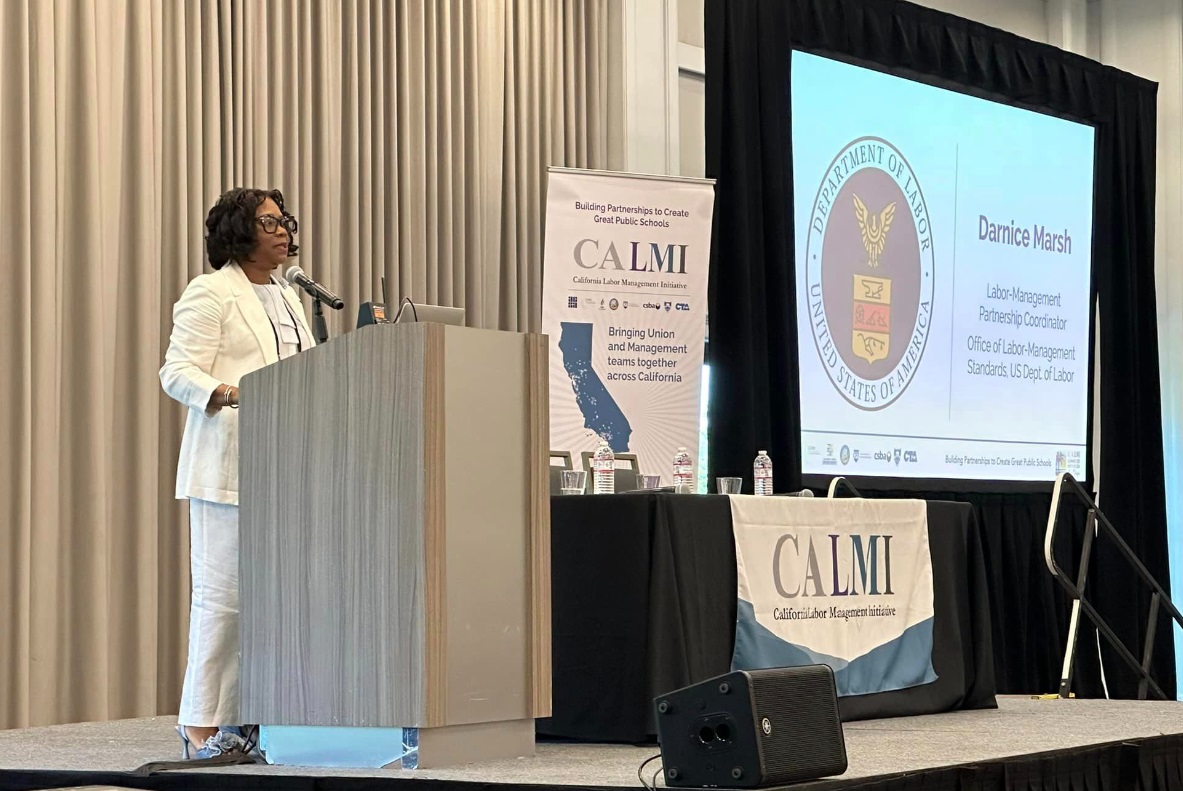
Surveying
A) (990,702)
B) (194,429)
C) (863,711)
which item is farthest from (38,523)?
(990,702)

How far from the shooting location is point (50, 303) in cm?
491

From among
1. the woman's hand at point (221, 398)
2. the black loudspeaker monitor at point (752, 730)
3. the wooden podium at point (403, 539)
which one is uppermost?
A: the woman's hand at point (221, 398)

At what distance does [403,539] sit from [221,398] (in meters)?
0.61

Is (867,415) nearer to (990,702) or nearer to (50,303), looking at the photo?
(990,702)

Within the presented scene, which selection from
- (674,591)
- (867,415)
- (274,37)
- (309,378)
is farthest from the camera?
(867,415)

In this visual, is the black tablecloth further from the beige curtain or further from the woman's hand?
the beige curtain

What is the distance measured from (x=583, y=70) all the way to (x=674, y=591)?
3.79 m

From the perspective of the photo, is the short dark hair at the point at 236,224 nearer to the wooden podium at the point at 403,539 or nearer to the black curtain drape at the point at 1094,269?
the wooden podium at the point at 403,539

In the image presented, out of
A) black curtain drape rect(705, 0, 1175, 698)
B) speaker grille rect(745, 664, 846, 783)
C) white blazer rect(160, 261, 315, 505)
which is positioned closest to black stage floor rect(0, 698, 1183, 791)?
speaker grille rect(745, 664, 846, 783)

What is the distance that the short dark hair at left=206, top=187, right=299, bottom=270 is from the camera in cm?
339

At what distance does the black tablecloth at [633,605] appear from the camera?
A: 3.63m

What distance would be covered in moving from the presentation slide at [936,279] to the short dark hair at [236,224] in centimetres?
426

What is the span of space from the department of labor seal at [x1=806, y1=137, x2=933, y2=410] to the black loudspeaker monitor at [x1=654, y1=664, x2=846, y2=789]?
4734 millimetres

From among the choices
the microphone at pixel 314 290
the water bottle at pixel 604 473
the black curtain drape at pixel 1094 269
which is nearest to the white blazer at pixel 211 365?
the microphone at pixel 314 290
